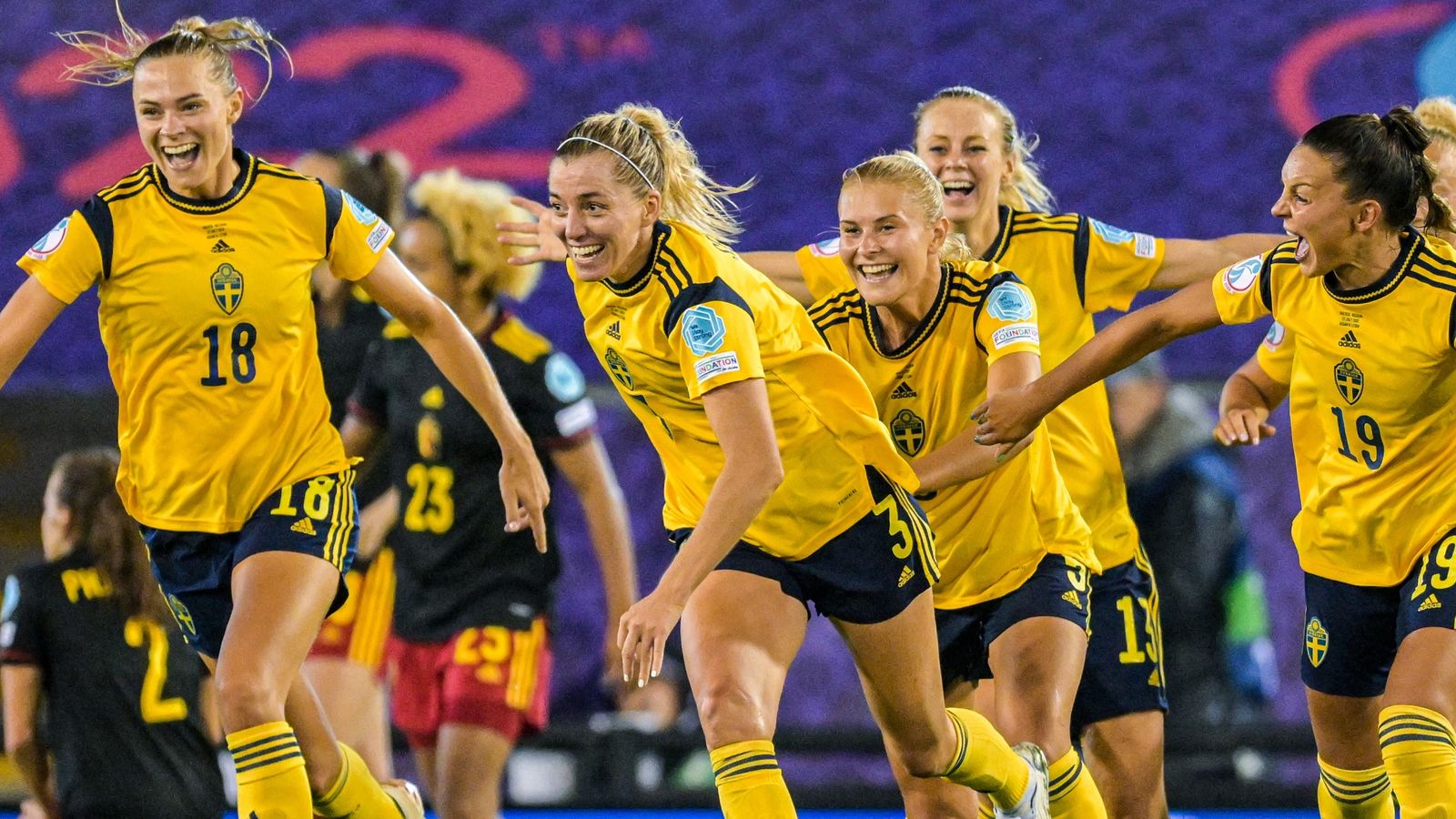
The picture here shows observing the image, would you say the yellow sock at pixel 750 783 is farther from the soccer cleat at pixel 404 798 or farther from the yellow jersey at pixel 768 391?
the soccer cleat at pixel 404 798

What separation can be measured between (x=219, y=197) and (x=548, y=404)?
4.84 feet

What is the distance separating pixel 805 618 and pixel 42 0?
22.6ft

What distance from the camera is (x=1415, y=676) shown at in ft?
13.6

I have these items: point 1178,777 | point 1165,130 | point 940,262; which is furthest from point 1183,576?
point 940,262

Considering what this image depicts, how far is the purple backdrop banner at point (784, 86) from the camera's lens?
9.61 metres

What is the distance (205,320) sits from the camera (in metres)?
4.40

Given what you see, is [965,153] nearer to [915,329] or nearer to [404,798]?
[915,329]

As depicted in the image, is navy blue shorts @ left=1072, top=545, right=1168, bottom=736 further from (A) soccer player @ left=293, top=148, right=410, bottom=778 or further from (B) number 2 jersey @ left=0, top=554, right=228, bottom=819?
(B) number 2 jersey @ left=0, top=554, right=228, bottom=819

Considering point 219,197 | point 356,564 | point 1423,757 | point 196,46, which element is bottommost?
point 1423,757

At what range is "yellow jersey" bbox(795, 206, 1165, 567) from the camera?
5.15m

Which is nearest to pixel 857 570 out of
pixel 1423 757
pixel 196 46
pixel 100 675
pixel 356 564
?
pixel 1423 757

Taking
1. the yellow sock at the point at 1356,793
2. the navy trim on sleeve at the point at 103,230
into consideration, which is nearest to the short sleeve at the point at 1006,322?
the yellow sock at the point at 1356,793

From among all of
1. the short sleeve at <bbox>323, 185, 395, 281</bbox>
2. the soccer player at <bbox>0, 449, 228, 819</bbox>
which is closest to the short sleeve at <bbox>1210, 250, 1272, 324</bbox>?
the short sleeve at <bbox>323, 185, 395, 281</bbox>

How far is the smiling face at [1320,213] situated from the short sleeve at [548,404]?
2.23 meters
